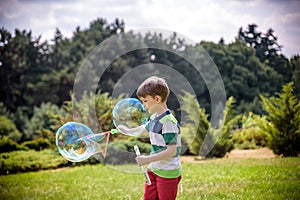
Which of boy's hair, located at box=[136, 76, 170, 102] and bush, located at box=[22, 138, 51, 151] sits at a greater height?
boy's hair, located at box=[136, 76, 170, 102]

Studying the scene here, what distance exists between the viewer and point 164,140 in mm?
3111

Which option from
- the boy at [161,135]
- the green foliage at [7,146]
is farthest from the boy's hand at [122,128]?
the green foliage at [7,146]

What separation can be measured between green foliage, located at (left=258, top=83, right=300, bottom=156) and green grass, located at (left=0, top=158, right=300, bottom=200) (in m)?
0.80

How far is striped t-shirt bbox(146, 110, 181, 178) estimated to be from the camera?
3.10 metres

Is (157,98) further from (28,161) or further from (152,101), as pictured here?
(28,161)

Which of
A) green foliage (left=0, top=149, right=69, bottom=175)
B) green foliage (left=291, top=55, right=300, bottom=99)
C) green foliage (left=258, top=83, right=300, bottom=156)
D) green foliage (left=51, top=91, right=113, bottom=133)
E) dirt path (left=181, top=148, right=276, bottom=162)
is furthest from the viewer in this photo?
green foliage (left=291, top=55, right=300, bottom=99)

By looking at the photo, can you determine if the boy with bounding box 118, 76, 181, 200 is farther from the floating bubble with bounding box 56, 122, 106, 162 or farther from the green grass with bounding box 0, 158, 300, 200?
the green grass with bounding box 0, 158, 300, 200

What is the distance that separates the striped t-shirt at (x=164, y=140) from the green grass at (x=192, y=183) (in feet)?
6.67

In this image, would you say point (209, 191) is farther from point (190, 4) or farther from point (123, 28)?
point (123, 28)

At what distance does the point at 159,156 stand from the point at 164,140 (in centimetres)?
16

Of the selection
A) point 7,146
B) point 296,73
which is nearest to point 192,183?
point 7,146

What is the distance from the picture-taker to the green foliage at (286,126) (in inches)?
338

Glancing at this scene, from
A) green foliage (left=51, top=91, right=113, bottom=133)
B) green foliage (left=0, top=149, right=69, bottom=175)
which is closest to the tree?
green foliage (left=51, top=91, right=113, bottom=133)

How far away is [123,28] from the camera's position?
89.0 feet
